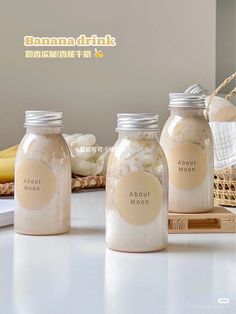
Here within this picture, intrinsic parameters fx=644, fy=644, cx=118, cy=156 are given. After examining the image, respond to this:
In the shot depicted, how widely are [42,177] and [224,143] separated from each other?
1.70 feet

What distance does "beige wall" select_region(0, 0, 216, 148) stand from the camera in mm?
2154

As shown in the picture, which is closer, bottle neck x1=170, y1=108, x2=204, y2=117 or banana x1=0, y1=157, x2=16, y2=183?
bottle neck x1=170, y1=108, x2=204, y2=117

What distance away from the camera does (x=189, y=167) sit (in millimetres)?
1073

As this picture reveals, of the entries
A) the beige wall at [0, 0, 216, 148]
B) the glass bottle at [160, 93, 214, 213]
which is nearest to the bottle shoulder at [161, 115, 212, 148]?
the glass bottle at [160, 93, 214, 213]

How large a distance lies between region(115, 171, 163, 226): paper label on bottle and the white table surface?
6 cm

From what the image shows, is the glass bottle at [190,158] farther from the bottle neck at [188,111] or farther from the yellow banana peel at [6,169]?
the yellow banana peel at [6,169]

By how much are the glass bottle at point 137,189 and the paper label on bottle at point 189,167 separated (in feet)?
0.48

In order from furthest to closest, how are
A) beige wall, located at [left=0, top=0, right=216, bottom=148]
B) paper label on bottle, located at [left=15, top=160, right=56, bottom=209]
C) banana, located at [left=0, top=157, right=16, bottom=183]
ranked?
1. beige wall, located at [left=0, top=0, right=216, bottom=148]
2. banana, located at [left=0, top=157, right=16, bottom=183]
3. paper label on bottle, located at [left=15, top=160, right=56, bottom=209]

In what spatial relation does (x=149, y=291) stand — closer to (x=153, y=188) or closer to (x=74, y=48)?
(x=153, y=188)

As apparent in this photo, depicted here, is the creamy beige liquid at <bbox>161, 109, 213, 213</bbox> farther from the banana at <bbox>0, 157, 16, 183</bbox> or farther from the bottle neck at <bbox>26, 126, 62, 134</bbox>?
the banana at <bbox>0, 157, 16, 183</bbox>

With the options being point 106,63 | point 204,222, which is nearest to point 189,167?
point 204,222

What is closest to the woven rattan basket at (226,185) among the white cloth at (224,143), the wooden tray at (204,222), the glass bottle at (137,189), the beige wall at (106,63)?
the white cloth at (224,143)

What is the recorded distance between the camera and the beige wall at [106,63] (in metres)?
2.15

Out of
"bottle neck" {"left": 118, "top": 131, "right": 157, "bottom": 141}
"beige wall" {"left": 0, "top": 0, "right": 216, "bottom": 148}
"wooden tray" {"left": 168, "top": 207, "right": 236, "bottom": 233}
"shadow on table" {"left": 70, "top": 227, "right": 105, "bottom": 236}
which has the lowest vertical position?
"shadow on table" {"left": 70, "top": 227, "right": 105, "bottom": 236}
